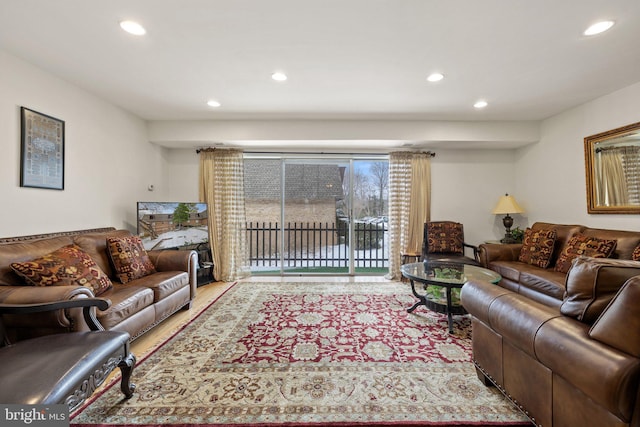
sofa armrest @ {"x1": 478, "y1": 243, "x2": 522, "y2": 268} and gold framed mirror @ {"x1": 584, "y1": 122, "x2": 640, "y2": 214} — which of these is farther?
sofa armrest @ {"x1": 478, "y1": 243, "x2": 522, "y2": 268}

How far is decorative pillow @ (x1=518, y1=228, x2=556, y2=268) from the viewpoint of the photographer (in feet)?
10.5

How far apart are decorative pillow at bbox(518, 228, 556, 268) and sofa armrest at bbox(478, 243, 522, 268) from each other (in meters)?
0.10

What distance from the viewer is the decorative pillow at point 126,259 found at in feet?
8.68

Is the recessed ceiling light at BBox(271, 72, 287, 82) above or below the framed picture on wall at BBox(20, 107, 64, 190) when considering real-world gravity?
above

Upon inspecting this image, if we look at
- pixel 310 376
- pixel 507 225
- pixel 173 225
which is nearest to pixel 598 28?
pixel 507 225

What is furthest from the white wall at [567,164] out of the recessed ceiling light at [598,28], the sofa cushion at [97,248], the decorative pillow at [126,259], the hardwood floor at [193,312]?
the sofa cushion at [97,248]

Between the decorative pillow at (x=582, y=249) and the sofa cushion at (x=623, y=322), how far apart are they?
2.29 meters

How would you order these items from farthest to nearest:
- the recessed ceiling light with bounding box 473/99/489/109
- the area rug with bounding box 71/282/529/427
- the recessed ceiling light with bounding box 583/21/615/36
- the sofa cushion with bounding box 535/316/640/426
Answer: the recessed ceiling light with bounding box 473/99/489/109, the recessed ceiling light with bounding box 583/21/615/36, the area rug with bounding box 71/282/529/427, the sofa cushion with bounding box 535/316/640/426

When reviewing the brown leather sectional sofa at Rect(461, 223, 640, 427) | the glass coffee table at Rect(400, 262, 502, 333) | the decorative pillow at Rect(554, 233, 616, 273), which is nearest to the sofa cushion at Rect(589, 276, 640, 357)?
the brown leather sectional sofa at Rect(461, 223, 640, 427)

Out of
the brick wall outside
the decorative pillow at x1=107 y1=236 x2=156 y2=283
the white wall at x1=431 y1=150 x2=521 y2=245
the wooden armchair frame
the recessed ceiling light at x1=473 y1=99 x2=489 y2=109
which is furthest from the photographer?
the brick wall outside

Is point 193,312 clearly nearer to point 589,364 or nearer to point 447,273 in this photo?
point 447,273

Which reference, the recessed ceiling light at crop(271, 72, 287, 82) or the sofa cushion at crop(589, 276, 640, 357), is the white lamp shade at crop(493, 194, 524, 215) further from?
the recessed ceiling light at crop(271, 72, 287, 82)

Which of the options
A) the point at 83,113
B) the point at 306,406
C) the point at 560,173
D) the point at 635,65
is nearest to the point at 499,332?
the point at 306,406

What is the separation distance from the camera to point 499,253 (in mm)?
3621
